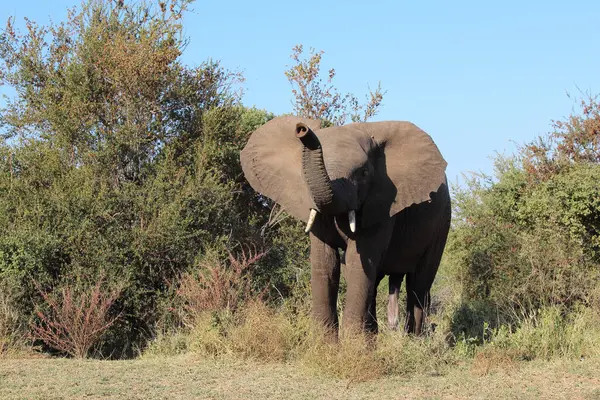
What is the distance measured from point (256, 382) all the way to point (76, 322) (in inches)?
137

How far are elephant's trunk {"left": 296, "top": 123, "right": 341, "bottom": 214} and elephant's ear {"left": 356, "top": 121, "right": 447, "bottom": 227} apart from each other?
45.6 inches

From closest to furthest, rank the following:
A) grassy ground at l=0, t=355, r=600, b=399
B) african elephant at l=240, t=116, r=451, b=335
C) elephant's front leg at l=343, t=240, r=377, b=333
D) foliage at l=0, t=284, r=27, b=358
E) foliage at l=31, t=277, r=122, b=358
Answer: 1. grassy ground at l=0, t=355, r=600, b=399
2. african elephant at l=240, t=116, r=451, b=335
3. elephant's front leg at l=343, t=240, r=377, b=333
4. foliage at l=0, t=284, r=27, b=358
5. foliage at l=31, t=277, r=122, b=358

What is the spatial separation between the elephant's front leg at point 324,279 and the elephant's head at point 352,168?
0.48 m

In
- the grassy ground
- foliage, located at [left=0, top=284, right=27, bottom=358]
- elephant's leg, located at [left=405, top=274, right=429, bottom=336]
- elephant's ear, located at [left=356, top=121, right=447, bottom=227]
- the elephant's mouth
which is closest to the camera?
the grassy ground

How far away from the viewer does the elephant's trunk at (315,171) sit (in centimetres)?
810

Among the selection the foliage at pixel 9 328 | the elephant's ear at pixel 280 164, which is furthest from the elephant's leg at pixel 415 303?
the foliage at pixel 9 328

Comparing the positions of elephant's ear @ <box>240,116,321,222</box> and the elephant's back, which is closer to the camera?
elephant's ear @ <box>240,116,321,222</box>

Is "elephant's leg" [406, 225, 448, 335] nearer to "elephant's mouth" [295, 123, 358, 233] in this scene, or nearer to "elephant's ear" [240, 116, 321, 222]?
"elephant's ear" [240, 116, 321, 222]

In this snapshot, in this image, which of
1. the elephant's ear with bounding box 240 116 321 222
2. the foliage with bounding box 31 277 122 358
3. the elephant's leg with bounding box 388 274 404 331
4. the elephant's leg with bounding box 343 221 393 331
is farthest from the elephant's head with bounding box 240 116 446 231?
the foliage with bounding box 31 277 122 358

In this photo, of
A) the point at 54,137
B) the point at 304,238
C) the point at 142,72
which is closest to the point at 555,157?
the point at 304,238

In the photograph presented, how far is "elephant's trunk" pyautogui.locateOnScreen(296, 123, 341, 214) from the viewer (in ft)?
26.6

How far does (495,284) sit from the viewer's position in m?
15.0

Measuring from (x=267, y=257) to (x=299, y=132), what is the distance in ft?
21.5

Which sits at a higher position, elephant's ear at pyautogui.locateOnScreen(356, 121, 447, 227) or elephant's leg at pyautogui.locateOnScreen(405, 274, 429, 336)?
elephant's ear at pyautogui.locateOnScreen(356, 121, 447, 227)
